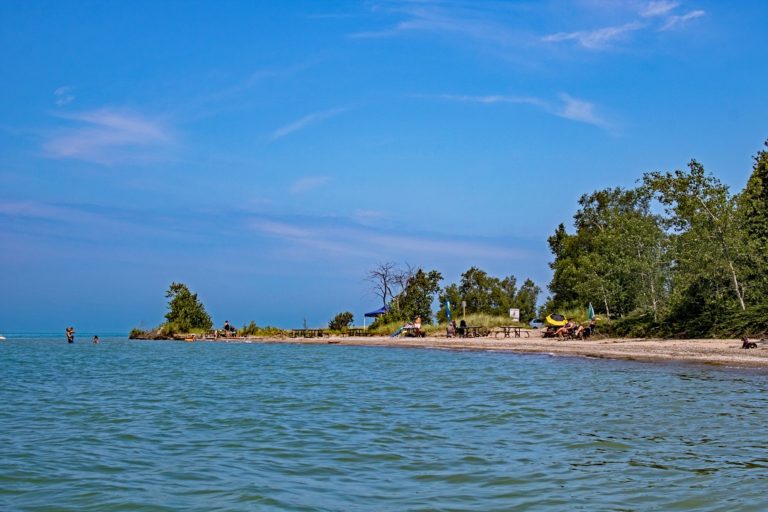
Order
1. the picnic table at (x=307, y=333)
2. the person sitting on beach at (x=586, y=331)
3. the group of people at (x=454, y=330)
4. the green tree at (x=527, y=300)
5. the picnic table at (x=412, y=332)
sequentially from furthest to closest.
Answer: the green tree at (x=527, y=300) → the picnic table at (x=307, y=333) → the picnic table at (x=412, y=332) → the group of people at (x=454, y=330) → the person sitting on beach at (x=586, y=331)

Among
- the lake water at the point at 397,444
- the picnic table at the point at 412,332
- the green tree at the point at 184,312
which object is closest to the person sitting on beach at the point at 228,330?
the green tree at the point at 184,312

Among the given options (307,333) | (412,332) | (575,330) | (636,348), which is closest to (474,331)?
(412,332)

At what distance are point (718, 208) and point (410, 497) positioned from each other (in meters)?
Answer: 25.4

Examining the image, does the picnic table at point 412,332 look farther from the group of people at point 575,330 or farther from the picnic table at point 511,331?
the group of people at point 575,330

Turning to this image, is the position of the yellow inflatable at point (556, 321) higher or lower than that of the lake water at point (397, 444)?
higher

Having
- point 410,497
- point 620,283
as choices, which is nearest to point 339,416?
point 410,497

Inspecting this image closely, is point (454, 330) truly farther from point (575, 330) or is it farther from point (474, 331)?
point (575, 330)

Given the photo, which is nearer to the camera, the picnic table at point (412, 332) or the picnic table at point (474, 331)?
the picnic table at point (474, 331)

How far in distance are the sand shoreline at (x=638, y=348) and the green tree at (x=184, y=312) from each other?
89.0 feet

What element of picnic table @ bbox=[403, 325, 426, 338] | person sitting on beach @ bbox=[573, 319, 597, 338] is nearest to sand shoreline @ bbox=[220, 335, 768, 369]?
person sitting on beach @ bbox=[573, 319, 597, 338]

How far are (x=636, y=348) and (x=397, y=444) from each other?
18704 mm

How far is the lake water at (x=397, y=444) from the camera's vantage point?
7238 millimetres

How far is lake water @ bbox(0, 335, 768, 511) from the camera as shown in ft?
23.7

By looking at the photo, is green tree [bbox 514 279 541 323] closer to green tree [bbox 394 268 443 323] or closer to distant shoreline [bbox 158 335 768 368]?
green tree [bbox 394 268 443 323]
